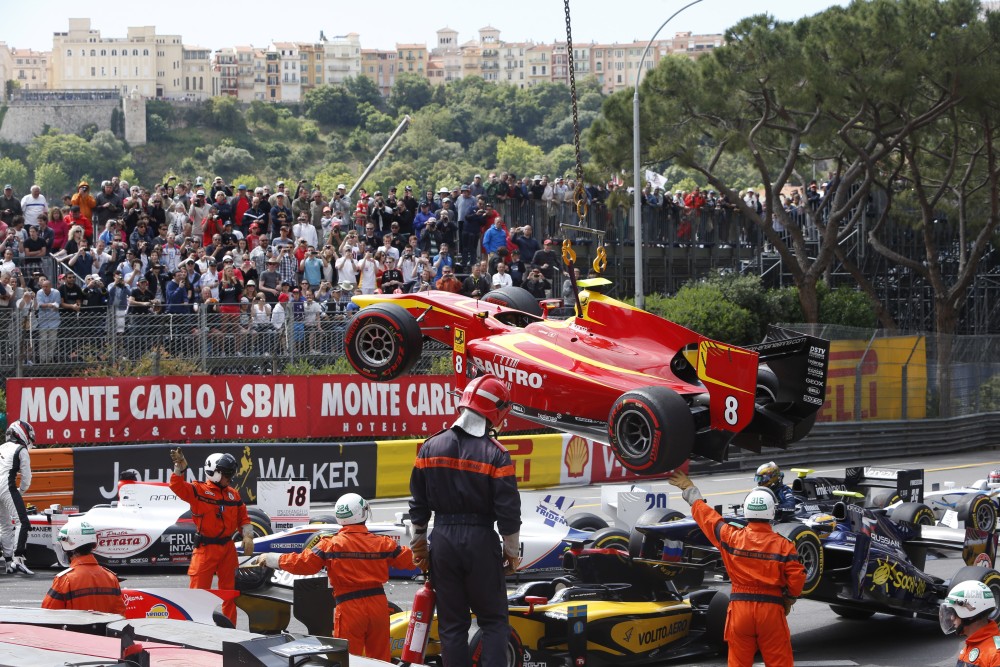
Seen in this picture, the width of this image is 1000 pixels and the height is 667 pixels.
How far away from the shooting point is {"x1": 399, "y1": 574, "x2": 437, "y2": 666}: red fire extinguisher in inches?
317

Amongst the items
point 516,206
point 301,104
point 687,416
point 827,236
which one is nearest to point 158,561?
point 687,416

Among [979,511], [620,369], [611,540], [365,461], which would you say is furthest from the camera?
[365,461]

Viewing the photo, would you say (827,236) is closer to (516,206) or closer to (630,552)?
(516,206)

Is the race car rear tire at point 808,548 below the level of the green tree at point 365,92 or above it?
below

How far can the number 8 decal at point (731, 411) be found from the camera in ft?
35.5

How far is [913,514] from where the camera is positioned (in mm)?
13539

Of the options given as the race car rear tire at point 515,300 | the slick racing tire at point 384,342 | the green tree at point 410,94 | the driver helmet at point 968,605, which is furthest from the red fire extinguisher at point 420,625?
the green tree at point 410,94

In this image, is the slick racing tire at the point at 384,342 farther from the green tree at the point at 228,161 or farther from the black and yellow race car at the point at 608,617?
the green tree at the point at 228,161

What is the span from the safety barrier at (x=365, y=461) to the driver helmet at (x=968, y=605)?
10.6 metres

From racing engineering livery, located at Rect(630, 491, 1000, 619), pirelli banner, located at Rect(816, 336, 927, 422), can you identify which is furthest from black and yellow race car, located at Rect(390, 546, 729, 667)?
pirelli banner, located at Rect(816, 336, 927, 422)

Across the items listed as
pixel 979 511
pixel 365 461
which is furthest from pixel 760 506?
pixel 365 461

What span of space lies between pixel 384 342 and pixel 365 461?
348 inches

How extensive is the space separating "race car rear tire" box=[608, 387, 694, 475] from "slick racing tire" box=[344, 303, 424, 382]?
2.10 metres

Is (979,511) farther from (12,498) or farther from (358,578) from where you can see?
(12,498)
